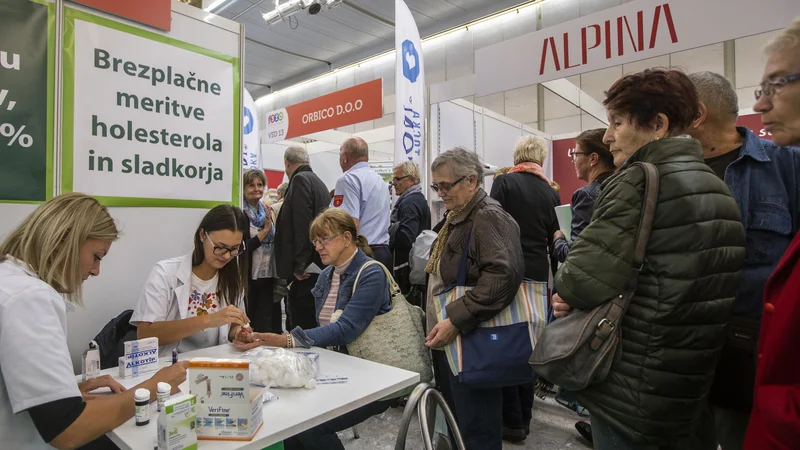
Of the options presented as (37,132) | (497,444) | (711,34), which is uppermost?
(711,34)

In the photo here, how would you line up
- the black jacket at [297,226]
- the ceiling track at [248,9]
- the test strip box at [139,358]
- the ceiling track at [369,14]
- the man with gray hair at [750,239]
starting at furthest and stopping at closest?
the ceiling track at [369,14], the ceiling track at [248,9], the black jacket at [297,226], the test strip box at [139,358], the man with gray hair at [750,239]

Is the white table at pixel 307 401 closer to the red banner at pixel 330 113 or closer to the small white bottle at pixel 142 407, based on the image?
the small white bottle at pixel 142 407

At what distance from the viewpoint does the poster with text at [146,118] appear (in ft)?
6.13

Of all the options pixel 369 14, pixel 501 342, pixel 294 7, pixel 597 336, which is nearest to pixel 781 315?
pixel 597 336

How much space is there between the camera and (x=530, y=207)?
8.83ft

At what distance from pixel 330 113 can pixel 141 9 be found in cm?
325

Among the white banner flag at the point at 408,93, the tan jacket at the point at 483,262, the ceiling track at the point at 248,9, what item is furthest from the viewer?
the ceiling track at the point at 248,9

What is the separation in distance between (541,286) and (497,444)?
62 centimetres

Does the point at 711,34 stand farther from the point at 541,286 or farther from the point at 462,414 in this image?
the point at 462,414

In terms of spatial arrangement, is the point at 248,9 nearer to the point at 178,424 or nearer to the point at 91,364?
the point at 91,364

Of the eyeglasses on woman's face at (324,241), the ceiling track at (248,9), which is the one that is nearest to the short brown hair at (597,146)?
the eyeglasses on woman's face at (324,241)

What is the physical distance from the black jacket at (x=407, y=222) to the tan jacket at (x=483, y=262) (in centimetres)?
129

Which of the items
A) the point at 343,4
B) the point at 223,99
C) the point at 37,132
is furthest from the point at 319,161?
the point at 37,132

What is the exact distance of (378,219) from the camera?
3158 mm
